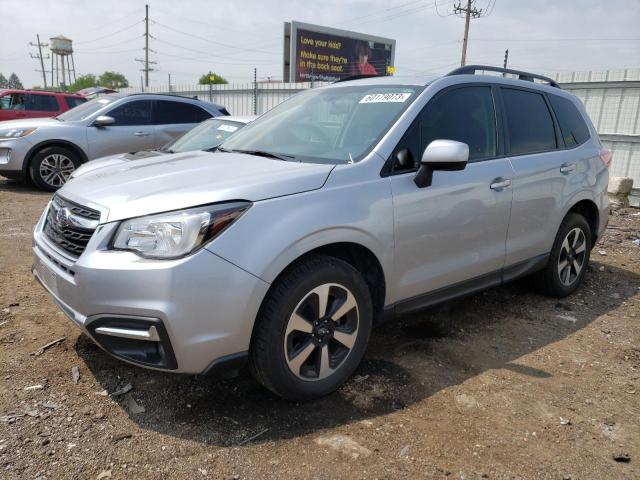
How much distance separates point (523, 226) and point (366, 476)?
2.33 m

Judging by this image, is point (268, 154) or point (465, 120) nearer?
point (268, 154)

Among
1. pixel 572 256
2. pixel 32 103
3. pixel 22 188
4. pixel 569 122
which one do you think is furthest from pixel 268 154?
pixel 32 103

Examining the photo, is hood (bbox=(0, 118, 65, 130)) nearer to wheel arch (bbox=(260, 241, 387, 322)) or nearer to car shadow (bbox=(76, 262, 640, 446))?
car shadow (bbox=(76, 262, 640, 446))

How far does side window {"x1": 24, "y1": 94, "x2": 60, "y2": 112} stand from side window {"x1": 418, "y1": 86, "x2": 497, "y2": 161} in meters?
12.7

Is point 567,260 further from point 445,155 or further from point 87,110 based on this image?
point 87,110

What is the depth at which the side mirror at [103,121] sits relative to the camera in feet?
28.3

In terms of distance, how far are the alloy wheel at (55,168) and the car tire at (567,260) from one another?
7.41 metres

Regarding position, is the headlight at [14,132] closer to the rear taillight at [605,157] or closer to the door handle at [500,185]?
the door handle at [500,185]

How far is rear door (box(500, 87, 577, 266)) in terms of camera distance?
12.5ft

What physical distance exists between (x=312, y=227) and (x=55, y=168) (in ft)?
24.8

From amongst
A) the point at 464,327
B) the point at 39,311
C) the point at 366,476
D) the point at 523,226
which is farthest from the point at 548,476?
the point at 39,311

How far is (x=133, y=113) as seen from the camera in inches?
362

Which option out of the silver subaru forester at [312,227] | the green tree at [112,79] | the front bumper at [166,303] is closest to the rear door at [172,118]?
the silver subaru forester at [312,227]

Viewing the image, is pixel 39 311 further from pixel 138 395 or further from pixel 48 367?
pixel 138 395
